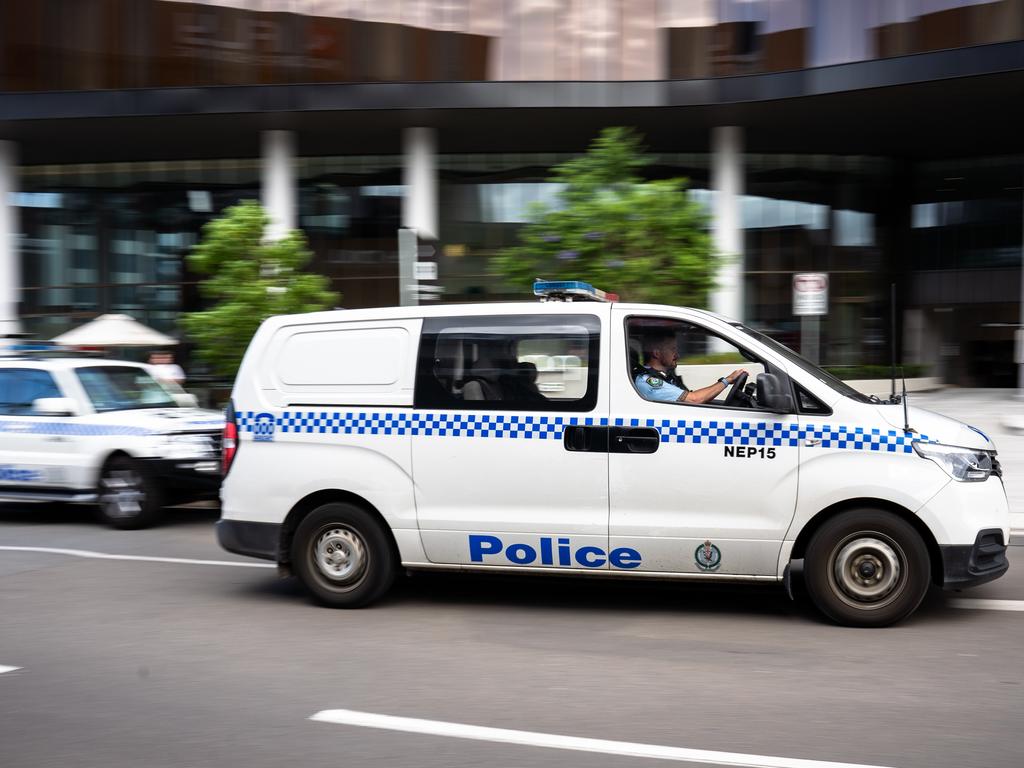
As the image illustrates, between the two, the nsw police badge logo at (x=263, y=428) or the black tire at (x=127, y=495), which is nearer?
the nsw police badge logo at (x=263, y=428)

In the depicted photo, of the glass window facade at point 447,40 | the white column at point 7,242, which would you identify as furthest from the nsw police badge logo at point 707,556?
the white column at point 7,242

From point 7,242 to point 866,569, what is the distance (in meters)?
26.1

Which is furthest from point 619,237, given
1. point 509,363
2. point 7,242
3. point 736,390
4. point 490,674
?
point 7,242

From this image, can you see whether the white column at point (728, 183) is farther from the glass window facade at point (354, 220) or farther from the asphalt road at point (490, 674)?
the asphalt road at point (490, 674)

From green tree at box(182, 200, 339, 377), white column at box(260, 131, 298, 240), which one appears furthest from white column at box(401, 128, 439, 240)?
green tree at box(182, 200, 339, 377)

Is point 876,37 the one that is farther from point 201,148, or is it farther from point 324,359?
point 324,359

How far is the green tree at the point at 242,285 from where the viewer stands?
14930 millimetres

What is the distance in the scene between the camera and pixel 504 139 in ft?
84.7

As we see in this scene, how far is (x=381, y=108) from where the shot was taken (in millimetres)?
23016

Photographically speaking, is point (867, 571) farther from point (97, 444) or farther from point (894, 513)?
point (97, 444)

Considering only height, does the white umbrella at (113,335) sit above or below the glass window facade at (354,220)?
below

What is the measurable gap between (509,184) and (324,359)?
2143 cm

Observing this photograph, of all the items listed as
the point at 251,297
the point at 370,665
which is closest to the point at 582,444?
the point at 370,665

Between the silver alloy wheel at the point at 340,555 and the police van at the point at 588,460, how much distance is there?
0.01 meters
